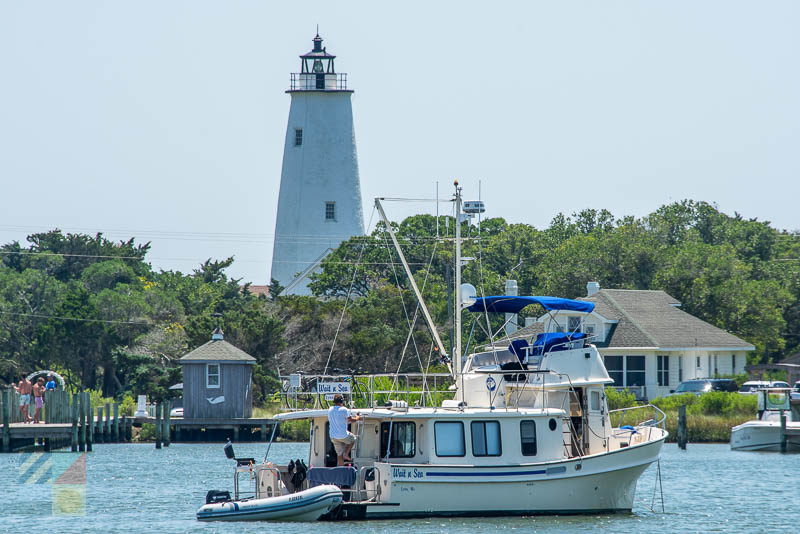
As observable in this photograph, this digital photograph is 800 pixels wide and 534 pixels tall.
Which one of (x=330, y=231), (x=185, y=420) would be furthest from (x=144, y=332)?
(x=185, y=420)

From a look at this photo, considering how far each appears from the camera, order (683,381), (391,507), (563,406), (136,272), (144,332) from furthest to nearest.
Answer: (136,272), (144,332), (683,381), (563,406), (391,507)

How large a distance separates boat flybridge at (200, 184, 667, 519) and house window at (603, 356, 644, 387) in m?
34.5

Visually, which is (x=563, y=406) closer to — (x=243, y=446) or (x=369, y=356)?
(x=243, y=446)

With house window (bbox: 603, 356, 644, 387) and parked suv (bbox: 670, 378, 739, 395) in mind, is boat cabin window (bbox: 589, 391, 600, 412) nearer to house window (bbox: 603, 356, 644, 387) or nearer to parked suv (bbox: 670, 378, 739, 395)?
parked suv (bbox: 670, 378, 739, 395)

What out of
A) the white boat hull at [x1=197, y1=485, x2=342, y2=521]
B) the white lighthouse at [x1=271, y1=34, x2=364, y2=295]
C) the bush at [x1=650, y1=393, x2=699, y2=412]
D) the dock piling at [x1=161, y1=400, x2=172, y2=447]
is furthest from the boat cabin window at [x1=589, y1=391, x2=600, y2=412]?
the white lighthouse at [x1=271, y1=34, x2=364, y2=295]

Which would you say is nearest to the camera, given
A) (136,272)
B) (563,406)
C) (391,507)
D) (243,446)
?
(391,507)

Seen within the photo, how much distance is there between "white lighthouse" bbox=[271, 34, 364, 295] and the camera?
82.2 m

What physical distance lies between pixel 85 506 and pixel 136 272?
68.0m

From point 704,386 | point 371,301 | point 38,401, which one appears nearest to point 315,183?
point 371,301

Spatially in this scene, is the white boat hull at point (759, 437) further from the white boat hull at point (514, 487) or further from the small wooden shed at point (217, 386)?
the white boat hull at point (514, 487)

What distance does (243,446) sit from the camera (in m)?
58.1

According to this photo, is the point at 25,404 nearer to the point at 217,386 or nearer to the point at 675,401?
the point at 217,386

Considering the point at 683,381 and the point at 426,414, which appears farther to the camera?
the point at 683,381

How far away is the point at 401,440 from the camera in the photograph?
29750 mm
